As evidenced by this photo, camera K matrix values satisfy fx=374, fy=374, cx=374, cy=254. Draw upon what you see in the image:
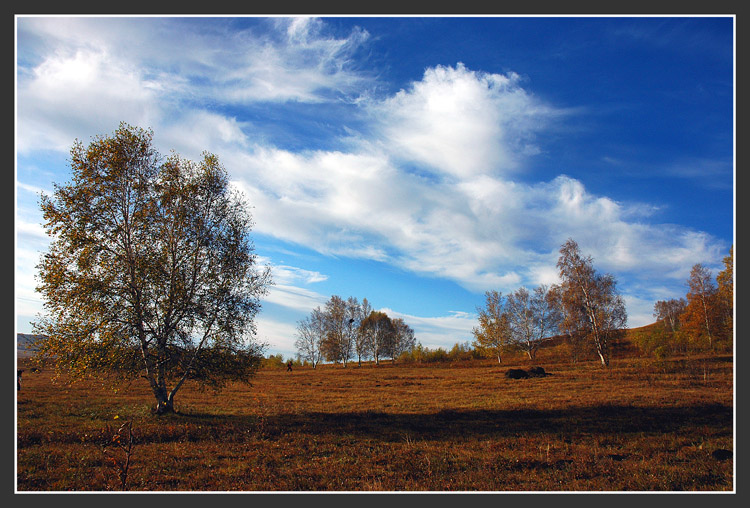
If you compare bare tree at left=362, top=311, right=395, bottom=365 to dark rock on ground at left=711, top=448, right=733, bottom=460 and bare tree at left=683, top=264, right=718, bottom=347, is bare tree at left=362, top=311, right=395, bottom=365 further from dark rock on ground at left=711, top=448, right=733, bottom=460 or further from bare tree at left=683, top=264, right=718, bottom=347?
dark rock on ground at left=711, top=448, right=733, bottom=460

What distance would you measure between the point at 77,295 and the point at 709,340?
69886 millimetres

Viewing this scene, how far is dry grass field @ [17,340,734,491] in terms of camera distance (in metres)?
10.2

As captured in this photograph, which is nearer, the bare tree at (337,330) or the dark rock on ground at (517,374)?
the dark rock on ground at (517,374)

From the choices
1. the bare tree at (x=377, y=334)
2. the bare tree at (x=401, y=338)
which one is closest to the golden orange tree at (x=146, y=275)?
the bare tree at (x=377, y=334)

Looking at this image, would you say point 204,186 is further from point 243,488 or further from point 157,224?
point 243,488

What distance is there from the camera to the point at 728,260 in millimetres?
48969

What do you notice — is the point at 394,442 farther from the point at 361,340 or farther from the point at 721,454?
the point at 361,340

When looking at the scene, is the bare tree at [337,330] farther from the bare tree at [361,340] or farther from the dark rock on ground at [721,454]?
the dark rock on ground at [721,454]

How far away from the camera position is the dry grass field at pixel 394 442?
10219mm

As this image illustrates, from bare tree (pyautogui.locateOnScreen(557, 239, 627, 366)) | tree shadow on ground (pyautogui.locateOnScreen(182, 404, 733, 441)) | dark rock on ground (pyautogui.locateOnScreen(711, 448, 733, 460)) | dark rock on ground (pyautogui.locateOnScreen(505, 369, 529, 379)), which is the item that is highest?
bare tree (pyautogui.locateOnScreen(557, 239, 627, 366))

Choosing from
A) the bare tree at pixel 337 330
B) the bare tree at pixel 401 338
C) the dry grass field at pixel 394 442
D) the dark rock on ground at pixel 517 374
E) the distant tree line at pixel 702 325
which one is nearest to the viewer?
the dry grass field at pixel 394 442

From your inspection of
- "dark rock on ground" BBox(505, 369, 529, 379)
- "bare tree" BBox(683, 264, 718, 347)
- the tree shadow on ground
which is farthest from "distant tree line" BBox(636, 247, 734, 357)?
the tree shadow on ground

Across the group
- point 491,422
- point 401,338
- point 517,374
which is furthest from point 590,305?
point 401,338

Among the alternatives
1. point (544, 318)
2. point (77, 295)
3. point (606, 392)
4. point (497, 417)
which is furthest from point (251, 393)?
point (544, 318)
